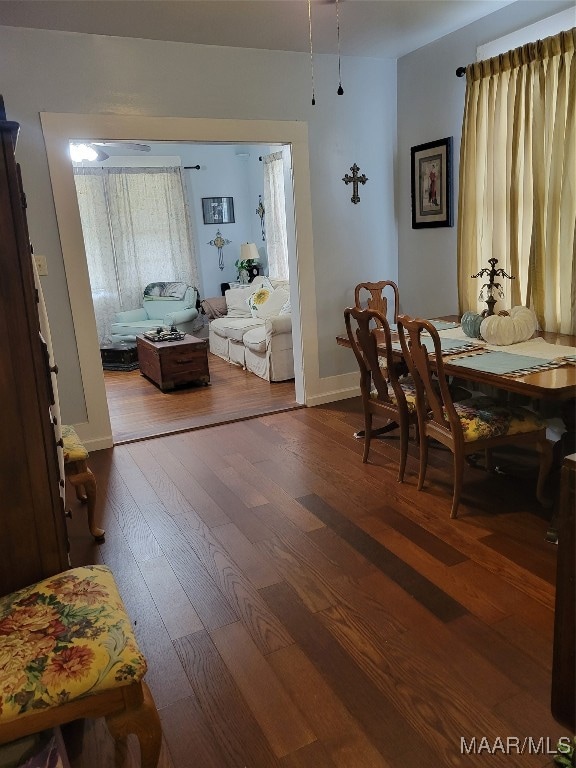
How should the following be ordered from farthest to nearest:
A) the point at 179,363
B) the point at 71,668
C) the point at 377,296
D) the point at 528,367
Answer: the point at 179,363
the point at 377,296
the point at 528,367
the point at 71,668

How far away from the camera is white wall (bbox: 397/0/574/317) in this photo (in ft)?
12.0

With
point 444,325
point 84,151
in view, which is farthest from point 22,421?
point 84,151

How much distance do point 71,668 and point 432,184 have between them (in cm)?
402

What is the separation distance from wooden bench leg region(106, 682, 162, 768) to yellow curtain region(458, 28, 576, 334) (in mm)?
Result: 2928

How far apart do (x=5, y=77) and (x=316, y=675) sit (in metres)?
3.56

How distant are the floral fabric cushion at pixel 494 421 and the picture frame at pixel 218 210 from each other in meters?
5.89

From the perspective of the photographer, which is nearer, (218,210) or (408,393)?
(408,393)

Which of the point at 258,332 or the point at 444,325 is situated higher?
the point at 444,325

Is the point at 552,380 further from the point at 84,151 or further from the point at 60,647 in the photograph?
the point at 84,151

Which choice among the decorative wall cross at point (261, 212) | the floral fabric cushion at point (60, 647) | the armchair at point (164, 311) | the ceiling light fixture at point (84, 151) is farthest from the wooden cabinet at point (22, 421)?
the decorative wall cross at point (261, 212)

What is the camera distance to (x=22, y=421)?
4.65 feet

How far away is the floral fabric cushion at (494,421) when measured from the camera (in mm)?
2590

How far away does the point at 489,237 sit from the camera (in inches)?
146

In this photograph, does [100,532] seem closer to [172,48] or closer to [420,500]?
[420,500]
